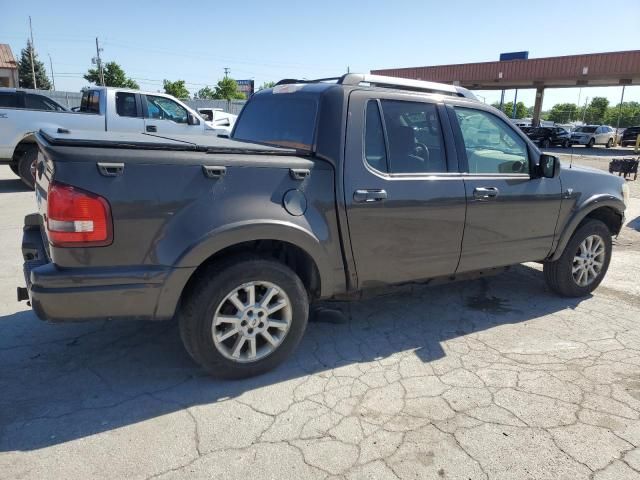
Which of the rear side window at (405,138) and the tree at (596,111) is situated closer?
the rear side window at (405,138)

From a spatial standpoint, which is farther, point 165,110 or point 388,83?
point 165,110

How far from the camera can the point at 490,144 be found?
397cm

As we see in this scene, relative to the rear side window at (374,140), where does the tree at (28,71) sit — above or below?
above

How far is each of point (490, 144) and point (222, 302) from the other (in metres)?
2.59

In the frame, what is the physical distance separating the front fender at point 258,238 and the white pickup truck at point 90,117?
262 inches

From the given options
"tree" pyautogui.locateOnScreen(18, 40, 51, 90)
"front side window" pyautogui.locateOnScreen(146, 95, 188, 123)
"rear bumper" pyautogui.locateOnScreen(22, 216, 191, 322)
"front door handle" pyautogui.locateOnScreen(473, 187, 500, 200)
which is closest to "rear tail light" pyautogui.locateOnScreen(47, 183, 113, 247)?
"rear bumper" pyautogui.locateOnScreen(22, 216, 191, 322)

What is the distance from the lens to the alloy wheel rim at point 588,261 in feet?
15.2

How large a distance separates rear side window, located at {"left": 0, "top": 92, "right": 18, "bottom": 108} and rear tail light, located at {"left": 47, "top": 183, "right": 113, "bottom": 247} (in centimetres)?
908

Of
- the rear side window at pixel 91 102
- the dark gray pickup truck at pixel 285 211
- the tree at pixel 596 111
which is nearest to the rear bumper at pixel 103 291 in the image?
the dark gray pickup truck at pixel 285 211

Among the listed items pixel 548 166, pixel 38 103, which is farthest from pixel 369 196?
→ pixel 38 103

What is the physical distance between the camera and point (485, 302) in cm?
459

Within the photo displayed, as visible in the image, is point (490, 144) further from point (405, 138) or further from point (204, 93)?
point (204, 93)

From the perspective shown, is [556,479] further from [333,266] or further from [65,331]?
[65,331]

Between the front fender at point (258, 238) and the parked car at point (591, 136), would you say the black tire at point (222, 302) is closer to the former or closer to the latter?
the front fender at point (258, 238)
